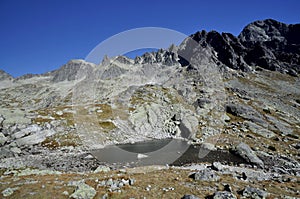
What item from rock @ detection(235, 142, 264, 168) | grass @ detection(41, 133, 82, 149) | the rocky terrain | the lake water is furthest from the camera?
grass @ detection(41, 133, 82, 149)

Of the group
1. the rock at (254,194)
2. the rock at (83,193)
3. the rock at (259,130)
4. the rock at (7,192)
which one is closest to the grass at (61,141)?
the rock at (7,192)

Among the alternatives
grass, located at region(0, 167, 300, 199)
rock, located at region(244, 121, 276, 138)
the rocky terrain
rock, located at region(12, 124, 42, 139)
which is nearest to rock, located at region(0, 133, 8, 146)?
the rocky terrain

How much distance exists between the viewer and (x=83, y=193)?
16031 mm

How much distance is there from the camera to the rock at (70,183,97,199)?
1568cm

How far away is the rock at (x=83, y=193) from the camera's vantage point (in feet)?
51.5

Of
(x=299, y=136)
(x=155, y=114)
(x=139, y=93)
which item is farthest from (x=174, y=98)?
(x=299, y=136)

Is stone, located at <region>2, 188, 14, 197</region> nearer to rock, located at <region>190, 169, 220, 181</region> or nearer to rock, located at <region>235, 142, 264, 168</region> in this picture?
rock, located at <region>190, 169, 220, 181</region>

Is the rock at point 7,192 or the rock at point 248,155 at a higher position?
the rock at point 7,192

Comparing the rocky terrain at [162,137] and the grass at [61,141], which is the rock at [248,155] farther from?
the grass at [61,141]

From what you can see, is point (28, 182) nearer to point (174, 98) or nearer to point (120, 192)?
point (120, 192)

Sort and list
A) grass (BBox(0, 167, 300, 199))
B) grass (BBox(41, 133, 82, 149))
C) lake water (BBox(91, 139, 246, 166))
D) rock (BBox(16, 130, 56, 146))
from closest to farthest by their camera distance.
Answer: grass (BBox(0, 167, 300, 199)) < lake water (BBox(91, 139, 246, 166)) < rock (BBox(16, 130, 56, 146)) < grass (BBox(41, 133, 82, 149))

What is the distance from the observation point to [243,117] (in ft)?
233

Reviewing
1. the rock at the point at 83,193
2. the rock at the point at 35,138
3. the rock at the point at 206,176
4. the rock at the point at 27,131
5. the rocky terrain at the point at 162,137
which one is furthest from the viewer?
the rock at the point at 27,131

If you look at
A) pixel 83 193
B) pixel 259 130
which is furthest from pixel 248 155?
pixel 83 193
